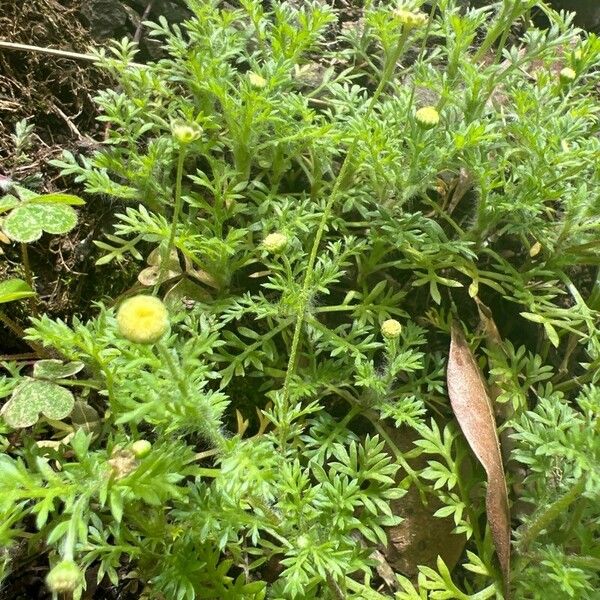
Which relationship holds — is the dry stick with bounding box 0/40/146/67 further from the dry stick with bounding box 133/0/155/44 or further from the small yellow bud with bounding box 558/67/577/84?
the small yellow bud with bounding box 558/67/577/84

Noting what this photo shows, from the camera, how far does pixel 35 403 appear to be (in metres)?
1.78

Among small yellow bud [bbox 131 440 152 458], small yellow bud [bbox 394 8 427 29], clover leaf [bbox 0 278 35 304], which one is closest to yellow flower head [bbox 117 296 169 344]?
small yellow bud [bbox 131 440 152 458]

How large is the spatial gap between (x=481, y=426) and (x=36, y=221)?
4.93 ft

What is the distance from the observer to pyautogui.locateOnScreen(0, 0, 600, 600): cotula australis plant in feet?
5.56

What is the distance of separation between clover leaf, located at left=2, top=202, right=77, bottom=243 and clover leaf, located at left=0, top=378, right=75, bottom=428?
418 millimetres

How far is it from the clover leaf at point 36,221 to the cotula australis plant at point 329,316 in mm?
214

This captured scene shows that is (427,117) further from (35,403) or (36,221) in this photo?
(35,403)

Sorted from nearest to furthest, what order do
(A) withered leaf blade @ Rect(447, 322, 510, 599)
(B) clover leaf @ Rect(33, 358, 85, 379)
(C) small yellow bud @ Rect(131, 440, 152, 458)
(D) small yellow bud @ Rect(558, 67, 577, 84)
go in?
(C) small yellow bud @ Rect(131, 440, 152, 458) → (B) clover leaf @ Rect(33, 358, 85, 379) → (A) withered leaf blade @ Rect(447, 322, 510, 599) → (D) small yellow bud @ Rect(558, 67, 577, 84)

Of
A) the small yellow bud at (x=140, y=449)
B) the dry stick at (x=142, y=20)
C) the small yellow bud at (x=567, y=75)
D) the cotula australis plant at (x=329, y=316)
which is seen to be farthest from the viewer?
the dry stick at (x=142, y=20)

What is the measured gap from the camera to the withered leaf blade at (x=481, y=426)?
199 cm

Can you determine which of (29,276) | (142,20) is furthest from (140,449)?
(142,20)

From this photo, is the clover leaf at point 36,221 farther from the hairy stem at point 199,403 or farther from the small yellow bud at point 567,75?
the small yellow bud at point 567,75

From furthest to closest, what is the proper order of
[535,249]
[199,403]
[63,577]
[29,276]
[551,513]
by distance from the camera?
[535,249] < [29,276] < [551,513] < [199,403] < [63,577]

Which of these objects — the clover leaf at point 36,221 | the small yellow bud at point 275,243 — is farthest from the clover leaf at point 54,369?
the small yellow bud at point 275,243
